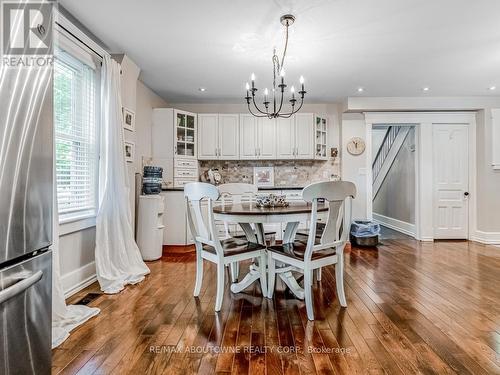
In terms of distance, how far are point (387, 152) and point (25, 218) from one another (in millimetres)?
7275

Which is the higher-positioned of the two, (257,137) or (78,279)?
(257,137)

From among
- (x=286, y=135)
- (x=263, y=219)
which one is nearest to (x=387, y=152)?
(x=286, y=135)

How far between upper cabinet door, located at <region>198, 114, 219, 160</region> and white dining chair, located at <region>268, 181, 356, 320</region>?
9.61 feet

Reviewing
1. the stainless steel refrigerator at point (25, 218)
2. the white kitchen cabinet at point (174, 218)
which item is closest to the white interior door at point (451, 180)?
the white kitchen cabinet at point (174, 218)

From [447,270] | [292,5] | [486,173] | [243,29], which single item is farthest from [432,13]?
[486,173]

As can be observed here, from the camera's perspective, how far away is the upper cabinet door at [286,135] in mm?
5066

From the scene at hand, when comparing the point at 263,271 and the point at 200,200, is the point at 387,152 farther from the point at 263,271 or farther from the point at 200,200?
the point at 200,200

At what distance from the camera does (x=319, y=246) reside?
7.34 feet

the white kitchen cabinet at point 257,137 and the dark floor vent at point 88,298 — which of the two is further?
the white kitchen cabinet at point 257,137

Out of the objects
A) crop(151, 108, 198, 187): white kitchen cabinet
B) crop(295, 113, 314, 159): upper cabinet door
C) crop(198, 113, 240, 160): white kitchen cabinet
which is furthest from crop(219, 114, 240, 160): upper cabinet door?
crop(295, 113, 314, 159): upper cabinet door

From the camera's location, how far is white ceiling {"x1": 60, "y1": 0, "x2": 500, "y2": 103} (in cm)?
237

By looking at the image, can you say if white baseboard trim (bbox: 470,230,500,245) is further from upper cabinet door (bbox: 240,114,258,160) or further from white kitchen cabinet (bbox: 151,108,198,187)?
white kitchen cabinet (bbox: 151,108,198,187)

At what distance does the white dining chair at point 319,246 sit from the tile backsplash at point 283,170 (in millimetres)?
2939

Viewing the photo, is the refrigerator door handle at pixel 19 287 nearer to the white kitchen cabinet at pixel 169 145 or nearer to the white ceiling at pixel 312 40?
the white ceiling at pixel 312 40
